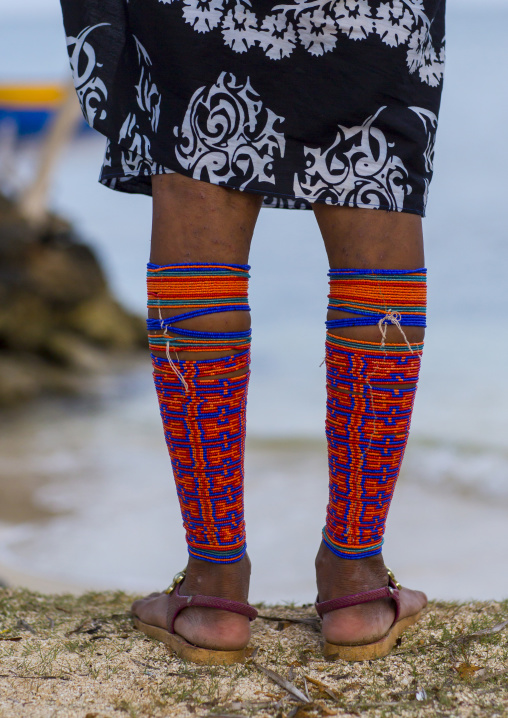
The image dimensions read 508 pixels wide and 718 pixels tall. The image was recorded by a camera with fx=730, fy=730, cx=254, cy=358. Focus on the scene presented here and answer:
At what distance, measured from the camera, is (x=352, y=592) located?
4.18ft

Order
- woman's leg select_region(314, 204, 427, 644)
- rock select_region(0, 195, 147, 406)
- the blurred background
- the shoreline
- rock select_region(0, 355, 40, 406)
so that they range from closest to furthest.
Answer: the shoreline < woman's leg select_region(314, 204, 427, 644) < the blurred background < rock select_region(0, 355, 40, 406) < rock select_region(0, 195, 147, 406)

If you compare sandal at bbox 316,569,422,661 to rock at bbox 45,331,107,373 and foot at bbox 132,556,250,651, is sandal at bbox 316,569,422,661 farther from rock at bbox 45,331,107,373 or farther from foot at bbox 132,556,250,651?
rock at bbox 45,331,107,373

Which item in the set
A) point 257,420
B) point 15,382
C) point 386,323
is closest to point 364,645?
point 386,323

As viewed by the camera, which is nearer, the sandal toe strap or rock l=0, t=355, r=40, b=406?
the sandal toe strap

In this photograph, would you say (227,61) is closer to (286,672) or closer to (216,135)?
(216,135)

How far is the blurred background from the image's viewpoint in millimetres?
3252

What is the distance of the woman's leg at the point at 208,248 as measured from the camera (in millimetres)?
1164

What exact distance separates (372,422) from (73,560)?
235cm

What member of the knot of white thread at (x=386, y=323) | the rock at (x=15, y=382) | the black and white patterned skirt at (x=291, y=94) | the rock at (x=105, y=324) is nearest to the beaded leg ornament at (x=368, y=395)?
the knot of white thread at (x=386, y=323)

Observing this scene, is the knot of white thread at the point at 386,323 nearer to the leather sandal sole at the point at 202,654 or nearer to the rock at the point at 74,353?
the leather sandal sole at the point at 202,654

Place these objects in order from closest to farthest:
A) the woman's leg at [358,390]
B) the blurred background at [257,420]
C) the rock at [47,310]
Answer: the woman's leg at [358,390]
the blurred background at [257,420]
the rock at [47,310]

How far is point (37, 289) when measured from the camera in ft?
24.2

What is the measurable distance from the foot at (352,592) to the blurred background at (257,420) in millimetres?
1603

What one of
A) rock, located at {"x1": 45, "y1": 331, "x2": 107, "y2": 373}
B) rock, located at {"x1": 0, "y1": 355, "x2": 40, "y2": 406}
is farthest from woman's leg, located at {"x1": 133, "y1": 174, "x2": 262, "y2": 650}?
rock, located at {"x1": 45, "y1": 331, "x2": 107, "y2": 373}
